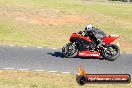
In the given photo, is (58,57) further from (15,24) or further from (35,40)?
(15,24)

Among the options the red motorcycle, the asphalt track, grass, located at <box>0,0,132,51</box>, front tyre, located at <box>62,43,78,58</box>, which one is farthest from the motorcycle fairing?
grass, located at <box>0,0,132,51</box>

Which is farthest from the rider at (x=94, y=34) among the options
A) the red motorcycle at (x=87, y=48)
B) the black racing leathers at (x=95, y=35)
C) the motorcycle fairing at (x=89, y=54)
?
the motorcycle fairing at (x=89, y=54)

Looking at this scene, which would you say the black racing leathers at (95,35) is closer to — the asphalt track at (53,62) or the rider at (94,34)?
the rider at (94,34)

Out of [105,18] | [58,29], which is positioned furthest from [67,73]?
[105,18]

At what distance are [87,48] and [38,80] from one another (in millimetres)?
5473

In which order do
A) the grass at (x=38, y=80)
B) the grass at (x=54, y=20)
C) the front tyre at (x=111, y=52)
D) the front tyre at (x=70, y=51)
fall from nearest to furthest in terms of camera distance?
the grass at (x=38, y=80)
the front tyre at (x=111, y=52)
the front tyre at (x=70, y=51)
the grass at (x=54, y=20)

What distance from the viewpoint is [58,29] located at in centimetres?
3294

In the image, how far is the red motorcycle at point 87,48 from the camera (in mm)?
22703

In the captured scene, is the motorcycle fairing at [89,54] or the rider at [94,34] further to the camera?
the motorcycle fairing at [89,54]

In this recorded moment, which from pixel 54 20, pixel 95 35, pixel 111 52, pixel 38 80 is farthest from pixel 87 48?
pixel 54 20

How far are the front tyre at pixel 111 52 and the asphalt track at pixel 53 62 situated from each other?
0.79ft

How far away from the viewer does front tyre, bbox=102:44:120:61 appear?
74.1 ft

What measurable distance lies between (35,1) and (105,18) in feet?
34.6

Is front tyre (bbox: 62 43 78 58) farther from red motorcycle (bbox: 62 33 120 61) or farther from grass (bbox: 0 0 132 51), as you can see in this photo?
grass (bbox: 0 0 132 51)
